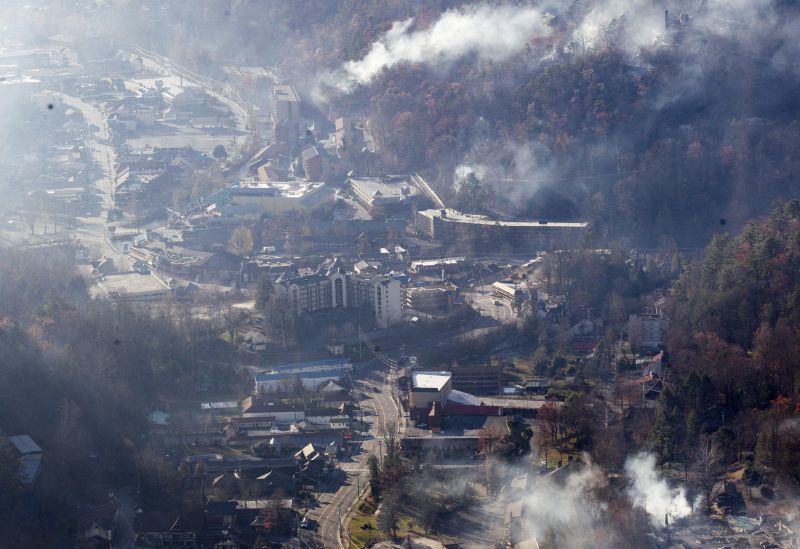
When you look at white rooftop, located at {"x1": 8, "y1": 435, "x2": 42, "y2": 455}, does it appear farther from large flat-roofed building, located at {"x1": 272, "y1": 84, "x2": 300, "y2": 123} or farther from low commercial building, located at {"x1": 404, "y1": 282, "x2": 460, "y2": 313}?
large flat-roofed building, located at {"x1": 272, "y1": 84, "x2": 300, "y2": 123}

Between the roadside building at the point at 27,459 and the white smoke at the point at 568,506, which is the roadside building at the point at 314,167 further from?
the white smoke at the point at 568,506

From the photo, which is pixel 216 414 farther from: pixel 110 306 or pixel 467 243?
pixel 467 243

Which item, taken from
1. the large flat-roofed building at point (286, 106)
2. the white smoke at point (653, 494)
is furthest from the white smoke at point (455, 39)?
the white smoke at point (653, 494)

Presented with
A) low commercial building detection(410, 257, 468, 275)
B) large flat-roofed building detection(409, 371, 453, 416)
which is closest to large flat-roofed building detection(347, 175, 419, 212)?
low commercial building detection(410, 257, 468, 275)

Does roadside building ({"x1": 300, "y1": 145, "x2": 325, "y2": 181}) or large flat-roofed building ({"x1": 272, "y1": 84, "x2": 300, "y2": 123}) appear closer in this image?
roadside building ({"x1": 300, "y1": 145, "x2": 325, "y2": 181})

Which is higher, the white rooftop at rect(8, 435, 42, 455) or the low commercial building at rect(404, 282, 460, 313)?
the low commercial building at rect(404, 282, 460, 313)

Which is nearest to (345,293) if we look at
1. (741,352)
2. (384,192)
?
(384,192)

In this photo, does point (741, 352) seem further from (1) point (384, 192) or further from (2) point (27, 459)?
(1) point (384, 192)
